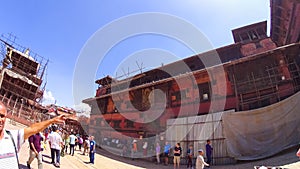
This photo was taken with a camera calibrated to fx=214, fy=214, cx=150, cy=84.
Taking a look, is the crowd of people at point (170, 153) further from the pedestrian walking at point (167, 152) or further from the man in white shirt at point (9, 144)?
the man in white shirt at point (9, 144)

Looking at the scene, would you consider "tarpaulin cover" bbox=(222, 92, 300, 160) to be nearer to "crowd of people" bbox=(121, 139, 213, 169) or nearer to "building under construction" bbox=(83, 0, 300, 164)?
"building under construction" bbox=(83, 0, 300, 164)

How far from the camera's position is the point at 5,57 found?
3088cm

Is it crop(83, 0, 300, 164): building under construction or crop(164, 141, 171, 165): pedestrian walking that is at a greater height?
crop(83, 0, 300, 164): building under construction

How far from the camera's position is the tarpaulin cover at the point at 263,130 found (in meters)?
11.6

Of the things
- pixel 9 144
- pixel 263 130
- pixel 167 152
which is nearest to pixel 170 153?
pixel 167 152

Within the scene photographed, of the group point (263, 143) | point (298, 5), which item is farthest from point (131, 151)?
point (298, 5)

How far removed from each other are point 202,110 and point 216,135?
3245mm

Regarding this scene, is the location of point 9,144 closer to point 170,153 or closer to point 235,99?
point 170,153

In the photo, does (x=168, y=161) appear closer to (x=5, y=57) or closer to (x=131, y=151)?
(x=131, y=151)

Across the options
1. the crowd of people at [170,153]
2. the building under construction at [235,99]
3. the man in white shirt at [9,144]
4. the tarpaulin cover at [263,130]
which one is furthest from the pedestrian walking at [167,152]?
the man in white shirt at [9,144]

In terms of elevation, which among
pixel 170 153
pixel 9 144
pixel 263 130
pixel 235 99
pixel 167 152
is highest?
pixel 235 99

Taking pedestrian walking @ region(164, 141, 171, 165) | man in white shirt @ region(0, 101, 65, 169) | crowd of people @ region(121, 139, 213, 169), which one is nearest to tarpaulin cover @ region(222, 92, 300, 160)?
crowd of people @ region(121, 139, 213, 169)

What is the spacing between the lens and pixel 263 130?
12.7 meters

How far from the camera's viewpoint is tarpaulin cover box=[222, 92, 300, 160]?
1155 cm
